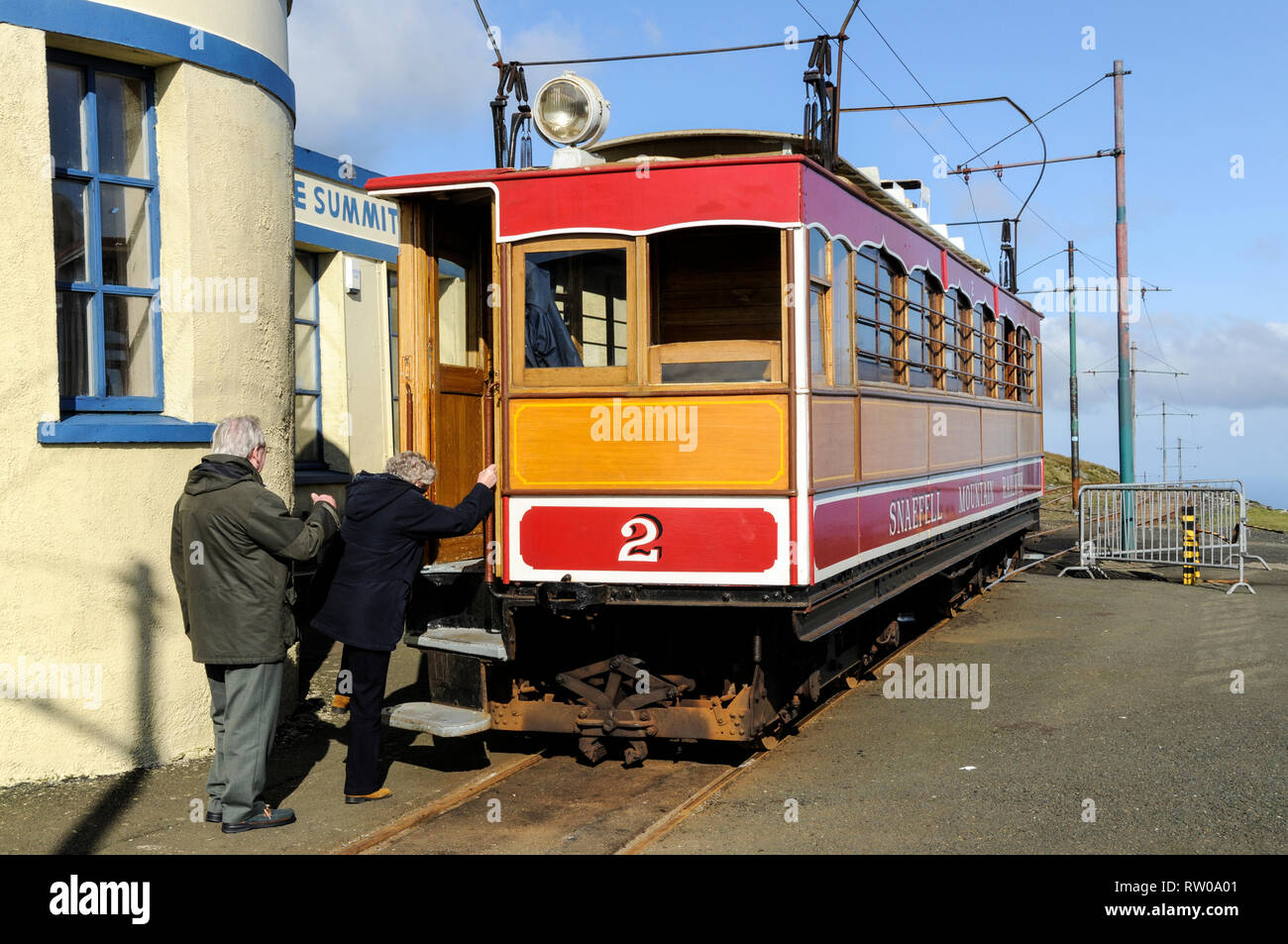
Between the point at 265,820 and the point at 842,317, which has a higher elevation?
the point at 842,317

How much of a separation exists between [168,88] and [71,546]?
2671mm

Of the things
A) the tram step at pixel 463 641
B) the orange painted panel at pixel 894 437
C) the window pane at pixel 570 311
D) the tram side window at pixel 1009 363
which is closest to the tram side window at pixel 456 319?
the window pane at pixel 570 311

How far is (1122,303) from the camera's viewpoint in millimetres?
19172

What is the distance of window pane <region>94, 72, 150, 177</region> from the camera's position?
23.3ft

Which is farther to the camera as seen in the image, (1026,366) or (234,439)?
(1026,366)

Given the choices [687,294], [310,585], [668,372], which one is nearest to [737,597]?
[668,372]

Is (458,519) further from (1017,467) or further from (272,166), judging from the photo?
(1017,467)

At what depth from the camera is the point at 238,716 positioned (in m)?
5.84

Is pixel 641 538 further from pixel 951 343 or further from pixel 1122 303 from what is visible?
pixel 1122 303

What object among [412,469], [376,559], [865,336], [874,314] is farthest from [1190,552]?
[376,559]

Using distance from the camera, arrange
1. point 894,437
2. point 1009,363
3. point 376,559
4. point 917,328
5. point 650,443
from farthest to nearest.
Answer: point 1009,363, point 917,328, point 894,437, point 650,443, point 376,559

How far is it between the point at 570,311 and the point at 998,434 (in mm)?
7240

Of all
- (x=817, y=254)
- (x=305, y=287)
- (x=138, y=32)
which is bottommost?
(x=817, y=254)

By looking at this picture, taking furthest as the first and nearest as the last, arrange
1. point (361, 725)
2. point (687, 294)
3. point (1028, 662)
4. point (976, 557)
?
point (976, 557)
point (1028, 662)
point (687, 294)
point (361, 725)
